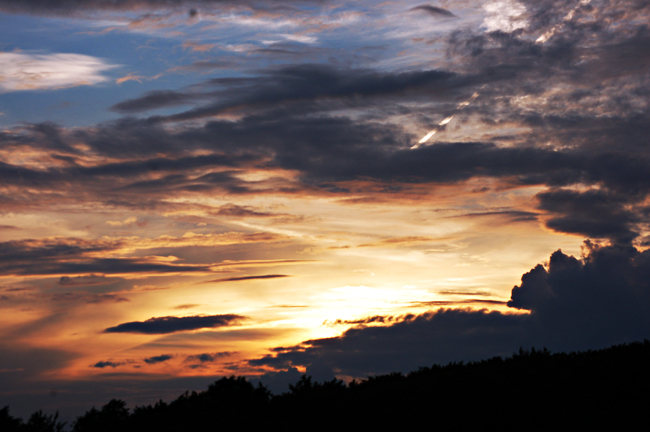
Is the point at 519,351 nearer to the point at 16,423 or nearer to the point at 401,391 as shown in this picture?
the point at 401,391

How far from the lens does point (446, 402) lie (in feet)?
112

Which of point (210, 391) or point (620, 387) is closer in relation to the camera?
point (620, 387)

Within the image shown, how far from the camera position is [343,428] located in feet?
117

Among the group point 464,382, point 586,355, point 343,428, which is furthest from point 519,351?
point 343,428

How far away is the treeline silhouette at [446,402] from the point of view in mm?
29828

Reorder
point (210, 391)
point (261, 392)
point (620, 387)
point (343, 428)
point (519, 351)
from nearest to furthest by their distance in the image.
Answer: point (620, 387) → point (343, 428) → point (519, 351) → point (261, 392) → point (210, 391)

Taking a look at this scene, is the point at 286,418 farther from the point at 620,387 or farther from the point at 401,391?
the point at 620,387

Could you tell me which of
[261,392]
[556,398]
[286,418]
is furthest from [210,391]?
[556,398]

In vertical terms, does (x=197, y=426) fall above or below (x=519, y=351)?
below

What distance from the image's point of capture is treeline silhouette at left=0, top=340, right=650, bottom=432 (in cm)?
2983

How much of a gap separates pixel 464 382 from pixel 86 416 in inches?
1119

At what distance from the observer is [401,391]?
38.8m

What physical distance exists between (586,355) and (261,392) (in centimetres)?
2421

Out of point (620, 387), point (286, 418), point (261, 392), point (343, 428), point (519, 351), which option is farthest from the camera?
point (261, 392)
